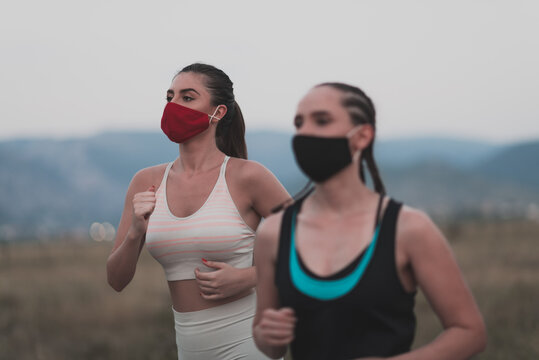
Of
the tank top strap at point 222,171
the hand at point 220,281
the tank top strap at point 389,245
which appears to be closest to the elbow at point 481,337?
the tank top strap at point 389,245

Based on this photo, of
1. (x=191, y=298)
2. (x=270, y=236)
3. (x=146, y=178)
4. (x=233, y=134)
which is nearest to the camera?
(x=270, y=236)

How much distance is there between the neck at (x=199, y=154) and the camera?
416 cm

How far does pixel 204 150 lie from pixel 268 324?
5.68 ft

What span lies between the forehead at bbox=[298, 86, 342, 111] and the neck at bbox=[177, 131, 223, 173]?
1.54 m

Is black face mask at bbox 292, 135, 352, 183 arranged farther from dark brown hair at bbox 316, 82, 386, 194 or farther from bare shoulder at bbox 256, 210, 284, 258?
bare shoulder at bbox 256, 210, 284, 258

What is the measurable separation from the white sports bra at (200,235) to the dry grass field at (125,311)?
5.22 metres

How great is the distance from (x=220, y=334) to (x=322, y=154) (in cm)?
167

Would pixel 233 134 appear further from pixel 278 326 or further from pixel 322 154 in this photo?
pixel 278 326

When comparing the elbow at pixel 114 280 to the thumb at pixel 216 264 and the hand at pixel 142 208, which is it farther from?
the thumb at pixel 216 264

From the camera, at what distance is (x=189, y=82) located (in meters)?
4.12

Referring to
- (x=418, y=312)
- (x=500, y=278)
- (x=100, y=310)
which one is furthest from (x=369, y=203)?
(x=500, y=278)

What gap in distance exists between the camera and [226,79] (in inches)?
170

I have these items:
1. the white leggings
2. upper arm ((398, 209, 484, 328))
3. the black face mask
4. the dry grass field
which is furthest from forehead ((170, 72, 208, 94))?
the dry grass field

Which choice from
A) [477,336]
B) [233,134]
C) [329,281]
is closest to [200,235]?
[233,134]
